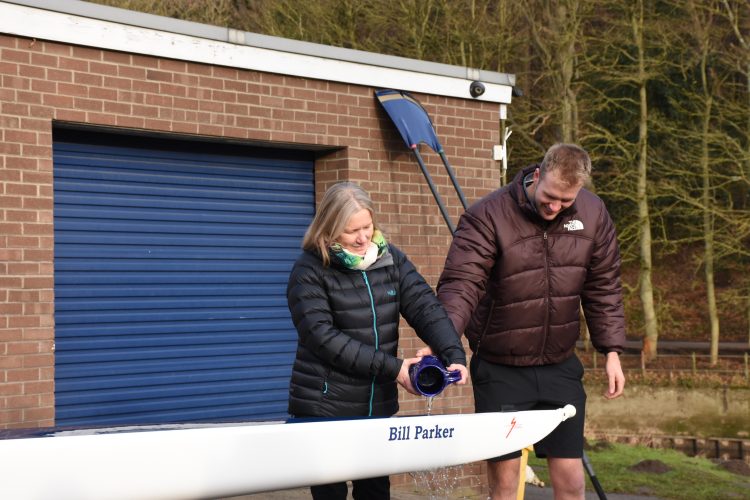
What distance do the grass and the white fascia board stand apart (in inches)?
154

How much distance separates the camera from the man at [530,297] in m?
4.93

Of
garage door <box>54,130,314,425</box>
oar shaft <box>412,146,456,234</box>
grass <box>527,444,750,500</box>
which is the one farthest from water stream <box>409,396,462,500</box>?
oar shaft <box>412,146,456,234</box>

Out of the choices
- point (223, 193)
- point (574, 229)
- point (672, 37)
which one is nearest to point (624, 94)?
point (672, 37)

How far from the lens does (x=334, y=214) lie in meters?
4.41

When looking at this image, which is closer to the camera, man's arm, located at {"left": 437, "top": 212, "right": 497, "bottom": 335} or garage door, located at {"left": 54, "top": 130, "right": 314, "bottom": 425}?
man's arm, located at {"left": 437, "top": 212, "right": 497, "bottom": 335}

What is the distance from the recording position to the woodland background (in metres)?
23.3

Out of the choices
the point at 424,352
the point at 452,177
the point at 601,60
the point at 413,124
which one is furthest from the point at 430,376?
the point at 601,60

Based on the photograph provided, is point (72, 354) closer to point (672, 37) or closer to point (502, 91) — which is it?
point (502, 91)

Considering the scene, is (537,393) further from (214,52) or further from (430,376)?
(214,52)

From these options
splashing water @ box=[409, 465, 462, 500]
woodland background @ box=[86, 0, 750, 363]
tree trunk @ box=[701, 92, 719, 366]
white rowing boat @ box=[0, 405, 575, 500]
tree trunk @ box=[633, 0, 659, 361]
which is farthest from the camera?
tree trunk @ box=[633, 0, 659, 361]

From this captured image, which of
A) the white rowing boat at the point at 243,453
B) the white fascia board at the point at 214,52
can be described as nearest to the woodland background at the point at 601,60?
the white fascia board at the point at 214,52

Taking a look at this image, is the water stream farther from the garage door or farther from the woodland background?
the woodland background

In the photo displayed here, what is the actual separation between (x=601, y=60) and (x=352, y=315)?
2250 centimetres

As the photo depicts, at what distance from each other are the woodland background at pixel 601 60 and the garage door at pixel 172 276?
13.6 meters
